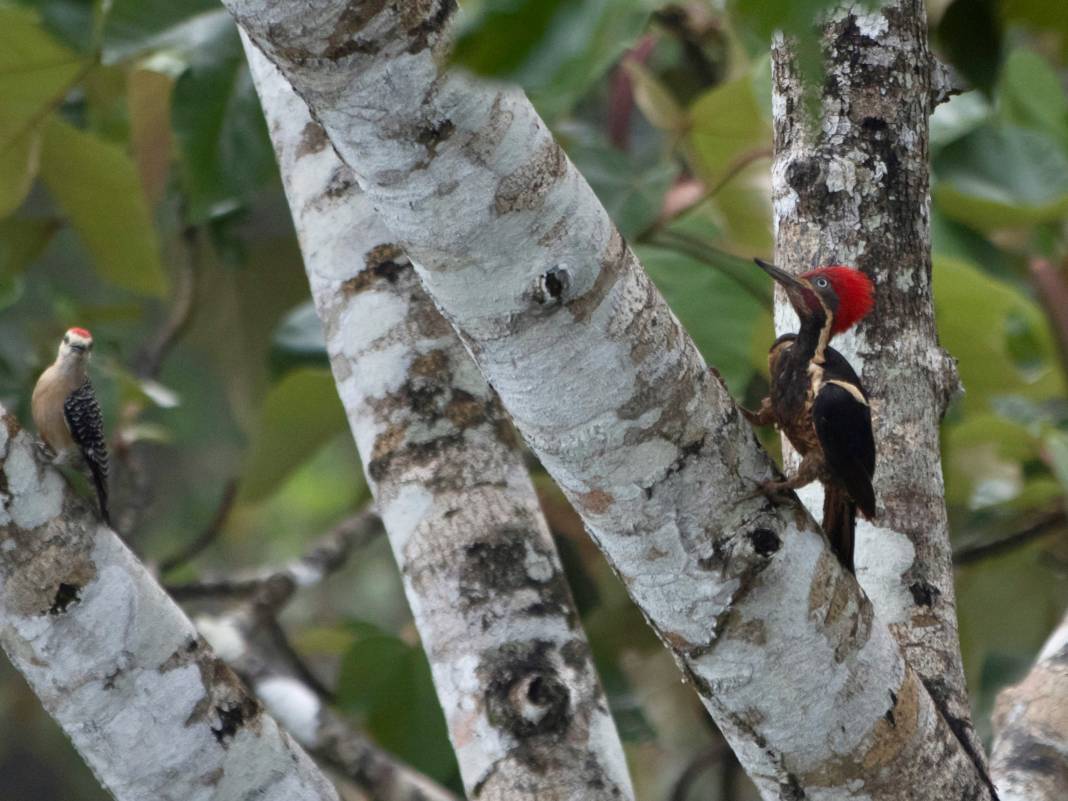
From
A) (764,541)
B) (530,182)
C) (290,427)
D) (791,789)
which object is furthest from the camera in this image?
(290,427)

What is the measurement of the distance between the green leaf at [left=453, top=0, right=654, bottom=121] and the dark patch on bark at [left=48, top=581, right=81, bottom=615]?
107cm

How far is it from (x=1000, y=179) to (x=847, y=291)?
4.73 ft

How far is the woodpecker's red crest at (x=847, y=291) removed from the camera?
1530 mm

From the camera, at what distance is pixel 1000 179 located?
2803 millimetres

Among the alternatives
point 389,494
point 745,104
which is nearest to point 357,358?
point 389,494

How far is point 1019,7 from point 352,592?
4851 mm

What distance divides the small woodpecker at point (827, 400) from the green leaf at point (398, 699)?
141 cm

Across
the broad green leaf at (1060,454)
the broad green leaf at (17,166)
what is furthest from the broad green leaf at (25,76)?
the broad green leaf at (1060,454)

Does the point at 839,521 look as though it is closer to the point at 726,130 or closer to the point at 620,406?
the point at 620,406

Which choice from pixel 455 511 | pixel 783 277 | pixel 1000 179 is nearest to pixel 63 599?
pixel 455 511

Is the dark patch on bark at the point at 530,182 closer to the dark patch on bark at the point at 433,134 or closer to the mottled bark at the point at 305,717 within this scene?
the dark patch on bark at the point at 433,134

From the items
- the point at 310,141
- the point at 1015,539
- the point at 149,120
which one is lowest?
the point at 1015,539

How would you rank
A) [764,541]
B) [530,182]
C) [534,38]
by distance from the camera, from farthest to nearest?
[764,541] < [530,182] < [534,38]

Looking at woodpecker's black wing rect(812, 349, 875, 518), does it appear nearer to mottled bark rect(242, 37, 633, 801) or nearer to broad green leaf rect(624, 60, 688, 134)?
mottled bark rect(242, 37, 633, 801)
